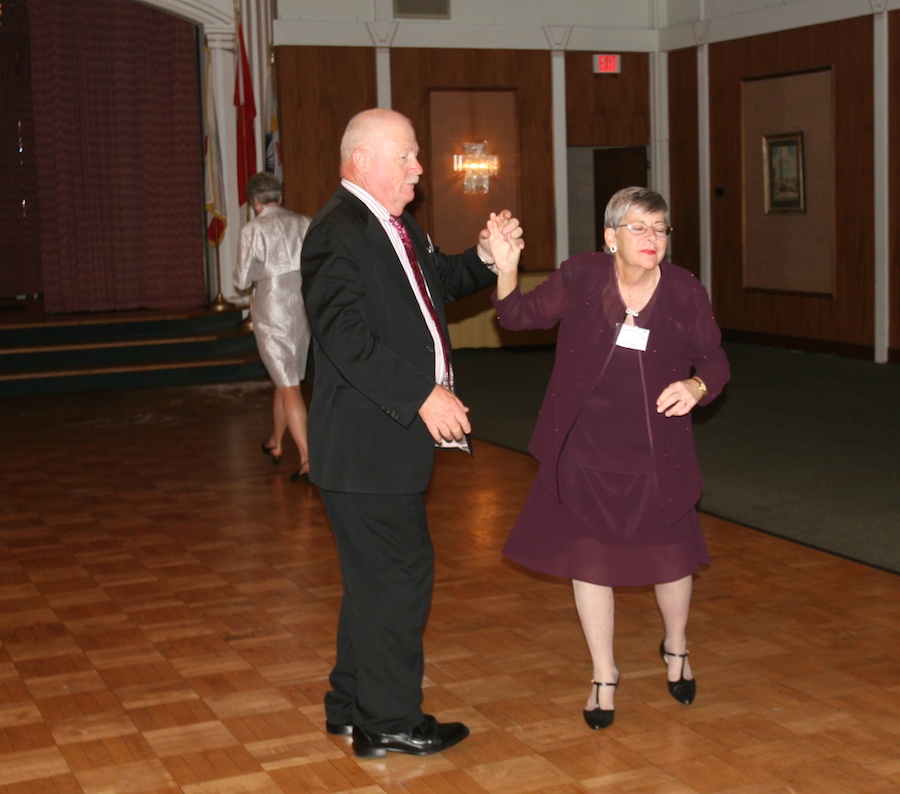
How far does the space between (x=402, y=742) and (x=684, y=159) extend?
36.0ft

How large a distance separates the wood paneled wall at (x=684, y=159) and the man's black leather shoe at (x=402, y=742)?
10326mm

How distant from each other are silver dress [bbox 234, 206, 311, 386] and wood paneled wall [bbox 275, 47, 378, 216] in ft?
18.6

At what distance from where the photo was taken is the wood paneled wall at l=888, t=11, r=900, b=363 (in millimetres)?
10469

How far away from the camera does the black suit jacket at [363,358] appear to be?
9.48 ft

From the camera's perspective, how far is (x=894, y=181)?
10.6 metres

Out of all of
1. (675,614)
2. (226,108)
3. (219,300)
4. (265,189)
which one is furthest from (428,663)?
(226,108)

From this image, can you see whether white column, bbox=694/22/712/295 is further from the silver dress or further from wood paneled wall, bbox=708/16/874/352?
the silver dress

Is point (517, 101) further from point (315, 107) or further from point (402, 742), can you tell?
point (402, 742)

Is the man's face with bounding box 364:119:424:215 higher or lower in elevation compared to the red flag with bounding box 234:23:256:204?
lower

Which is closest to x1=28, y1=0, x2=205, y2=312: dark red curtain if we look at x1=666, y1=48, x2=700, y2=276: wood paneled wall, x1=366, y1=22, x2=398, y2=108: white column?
x1=366, y1=22, x2=398, y2=108: white column

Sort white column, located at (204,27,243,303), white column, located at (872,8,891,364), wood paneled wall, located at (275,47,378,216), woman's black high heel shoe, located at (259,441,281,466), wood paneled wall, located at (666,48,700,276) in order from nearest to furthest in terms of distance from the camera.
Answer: woman's black high heel shoe, located at (259,441,281,466) < white column, located at (872,8,891,364) < wood paneled wall, located at (275,47,378,216) < white column, located at (204,27,243,303) < wood paneled wall, located at (666,48,700,276)

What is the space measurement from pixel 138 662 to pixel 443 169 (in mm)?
9273

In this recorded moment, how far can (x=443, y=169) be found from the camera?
12688mm

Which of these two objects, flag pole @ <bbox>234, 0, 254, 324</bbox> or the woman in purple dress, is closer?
the woman in purple dress
